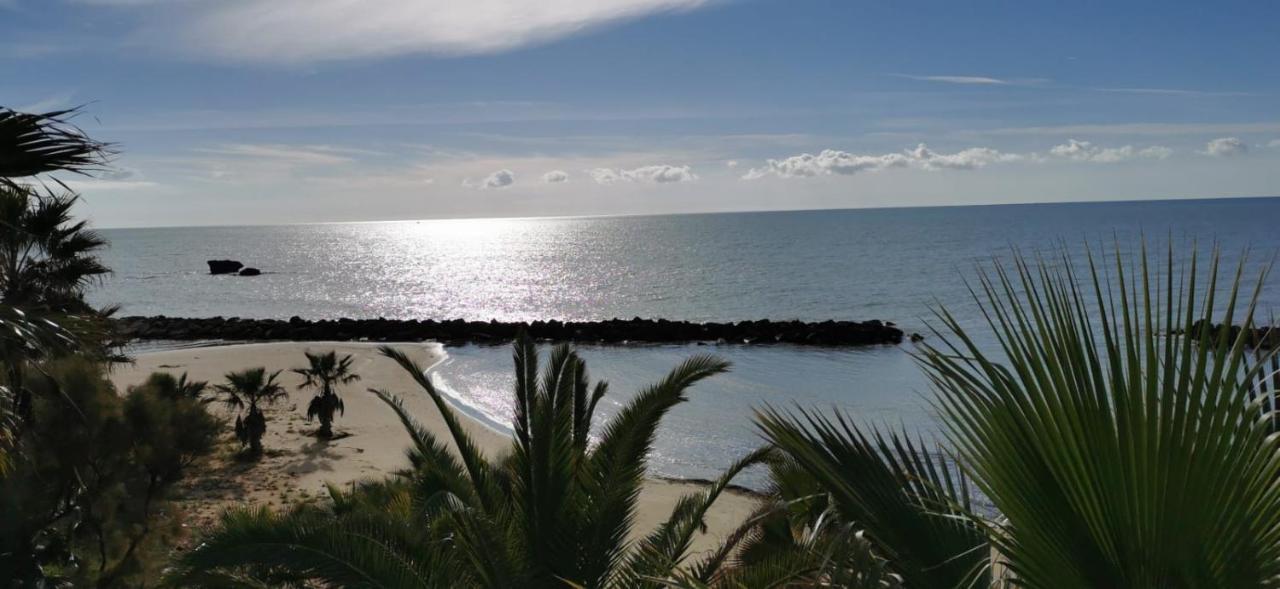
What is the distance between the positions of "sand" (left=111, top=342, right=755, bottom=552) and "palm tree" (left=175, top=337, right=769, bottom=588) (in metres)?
5.33

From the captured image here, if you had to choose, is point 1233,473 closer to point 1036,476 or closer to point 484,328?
point 1036,476

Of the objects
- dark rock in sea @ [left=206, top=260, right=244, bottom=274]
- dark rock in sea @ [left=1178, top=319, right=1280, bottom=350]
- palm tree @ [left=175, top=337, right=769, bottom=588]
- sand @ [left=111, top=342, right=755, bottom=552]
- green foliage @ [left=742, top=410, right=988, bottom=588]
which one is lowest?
sand @ [left=111, top=342, right=755, bottom=552]

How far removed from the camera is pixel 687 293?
263 feet

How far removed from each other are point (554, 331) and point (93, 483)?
146ft

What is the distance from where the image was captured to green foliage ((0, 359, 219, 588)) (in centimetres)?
870

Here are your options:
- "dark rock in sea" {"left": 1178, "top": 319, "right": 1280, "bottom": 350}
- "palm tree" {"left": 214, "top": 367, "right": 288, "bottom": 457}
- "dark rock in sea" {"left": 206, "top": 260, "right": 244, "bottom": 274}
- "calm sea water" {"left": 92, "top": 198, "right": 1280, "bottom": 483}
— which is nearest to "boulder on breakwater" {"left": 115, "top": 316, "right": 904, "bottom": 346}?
"calm sea water" {"left": 92, "top": 198, "right": 1280, "bottom": 483}

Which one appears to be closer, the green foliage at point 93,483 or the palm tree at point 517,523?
the palm tree at point 517,523

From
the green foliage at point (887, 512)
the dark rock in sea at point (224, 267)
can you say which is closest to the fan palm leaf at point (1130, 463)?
the green foliage at point (887, 512)

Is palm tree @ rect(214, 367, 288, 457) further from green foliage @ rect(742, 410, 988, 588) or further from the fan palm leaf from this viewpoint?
the fan palm leaf

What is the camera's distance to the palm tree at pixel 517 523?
6.07m

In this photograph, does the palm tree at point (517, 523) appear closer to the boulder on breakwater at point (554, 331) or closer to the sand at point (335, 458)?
the sand at point (335, 458)

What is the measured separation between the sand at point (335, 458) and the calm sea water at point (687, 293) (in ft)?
7.60

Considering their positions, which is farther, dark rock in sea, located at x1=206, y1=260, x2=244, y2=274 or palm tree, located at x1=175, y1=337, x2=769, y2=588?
dark rock in sea, located at x1=206, y1=260, x2=244, y2=274

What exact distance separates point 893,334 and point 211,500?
37.6m
